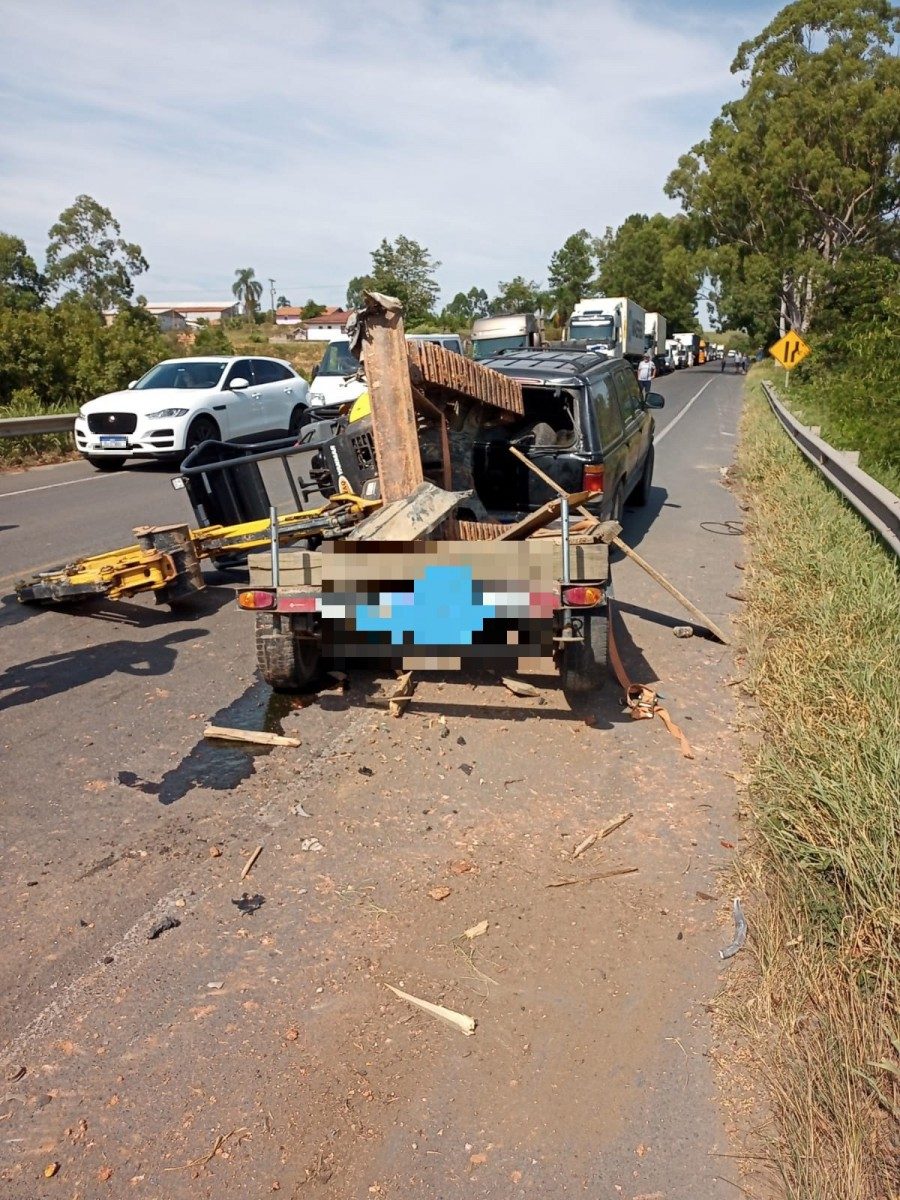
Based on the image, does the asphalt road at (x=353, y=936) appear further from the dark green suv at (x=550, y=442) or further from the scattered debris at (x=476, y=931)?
the dark green suv at (x=550, y=442)

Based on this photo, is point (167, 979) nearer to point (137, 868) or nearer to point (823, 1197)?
point (137, 868)

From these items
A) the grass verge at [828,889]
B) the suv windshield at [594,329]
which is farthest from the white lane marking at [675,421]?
the grass verge at [828,889]

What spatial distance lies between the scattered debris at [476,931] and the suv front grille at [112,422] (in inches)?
514

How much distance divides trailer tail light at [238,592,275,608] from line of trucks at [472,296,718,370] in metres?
16.7

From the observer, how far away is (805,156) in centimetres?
4844

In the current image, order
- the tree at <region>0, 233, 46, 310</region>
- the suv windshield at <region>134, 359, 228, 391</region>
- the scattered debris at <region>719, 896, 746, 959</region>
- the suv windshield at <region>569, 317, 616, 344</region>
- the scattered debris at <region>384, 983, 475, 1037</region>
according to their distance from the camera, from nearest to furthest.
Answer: the scattered debris at <region>384, 983, 475, 1037</region> < the scattered debris at <region>719, 896, 746, 959</region> < the suv windshield at <region>134, 359, 228, 391</region> < the suv windshield at <region>569, 317, 616, 344</region> < the tree at <region>0, 233, 46, 310</region>

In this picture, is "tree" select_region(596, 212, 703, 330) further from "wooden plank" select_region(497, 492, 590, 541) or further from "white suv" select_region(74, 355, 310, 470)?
"wooden plank" select_region(497, 492, 590, 541)

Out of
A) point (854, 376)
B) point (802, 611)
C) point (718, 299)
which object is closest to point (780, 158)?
point (718, 299)

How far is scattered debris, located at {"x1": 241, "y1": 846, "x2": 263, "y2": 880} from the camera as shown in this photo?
3.79m

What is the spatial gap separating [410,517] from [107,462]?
12034 millimetres

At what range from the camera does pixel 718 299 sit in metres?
72.8

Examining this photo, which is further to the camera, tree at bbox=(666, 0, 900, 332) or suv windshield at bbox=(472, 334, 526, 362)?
tree at bbox=(666, 0, 900, 332)

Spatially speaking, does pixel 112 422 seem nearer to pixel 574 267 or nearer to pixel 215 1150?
pixel 215 1150

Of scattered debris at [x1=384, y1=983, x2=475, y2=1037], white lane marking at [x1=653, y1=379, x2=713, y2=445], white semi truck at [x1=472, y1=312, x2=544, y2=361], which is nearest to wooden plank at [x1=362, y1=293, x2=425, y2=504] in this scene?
scattered debris at [x1=384, y1=983, x2=475, y2=1037]
